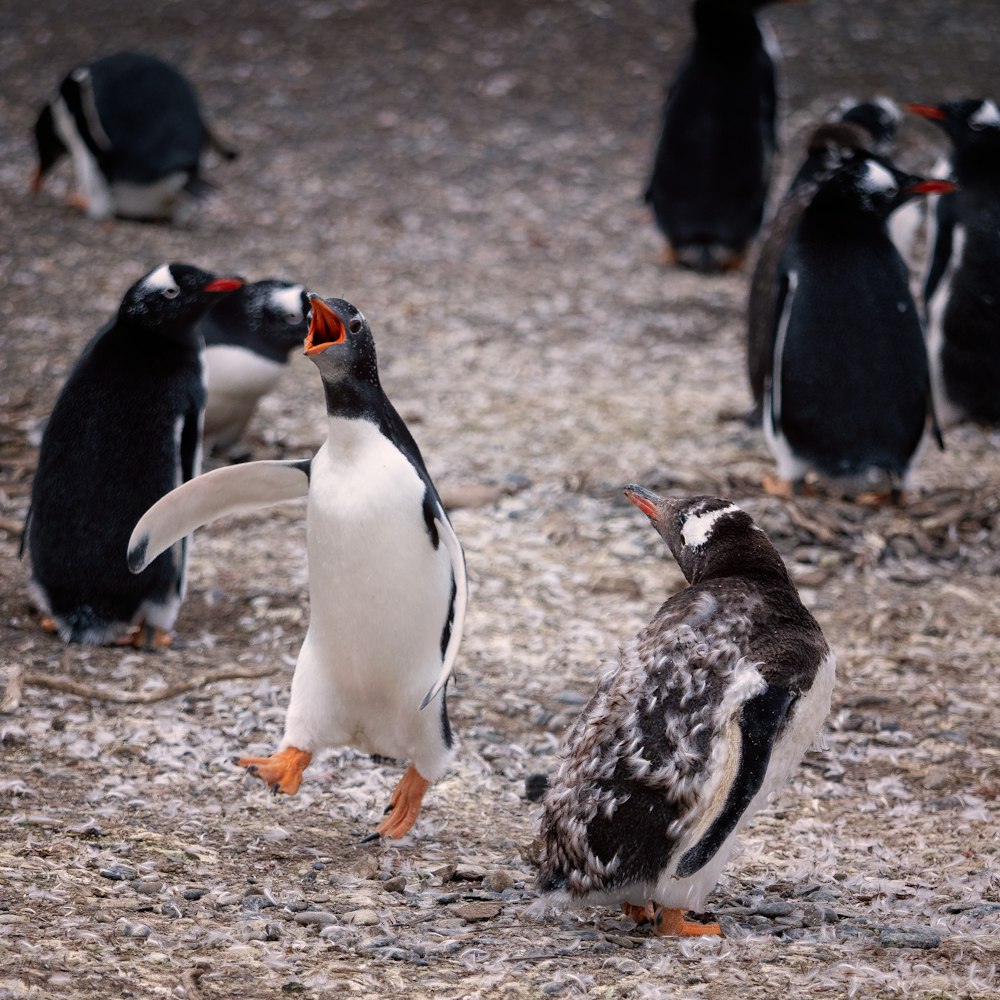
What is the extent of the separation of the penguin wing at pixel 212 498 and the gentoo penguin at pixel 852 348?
278cm

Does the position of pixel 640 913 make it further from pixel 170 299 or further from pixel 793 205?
pixel 793 205

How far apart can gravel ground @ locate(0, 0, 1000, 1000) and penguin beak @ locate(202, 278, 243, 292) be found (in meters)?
1.03

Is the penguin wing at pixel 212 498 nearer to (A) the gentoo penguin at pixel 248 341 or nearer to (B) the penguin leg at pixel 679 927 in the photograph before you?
(B) the penguin leg at pixel 679 927

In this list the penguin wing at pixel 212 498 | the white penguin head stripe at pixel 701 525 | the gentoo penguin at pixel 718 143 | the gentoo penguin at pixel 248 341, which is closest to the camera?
the white penguin head stripe at pixel 701 525

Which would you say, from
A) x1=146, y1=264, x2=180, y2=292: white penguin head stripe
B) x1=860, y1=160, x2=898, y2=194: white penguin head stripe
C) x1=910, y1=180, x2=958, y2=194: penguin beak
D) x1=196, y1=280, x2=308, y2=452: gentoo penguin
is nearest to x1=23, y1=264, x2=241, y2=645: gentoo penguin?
x1=146, y1=264, x2=180, y2=292: white penguin head stripe

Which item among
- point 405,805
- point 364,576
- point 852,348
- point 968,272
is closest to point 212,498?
point 364,576

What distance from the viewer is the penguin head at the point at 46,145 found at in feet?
30.9

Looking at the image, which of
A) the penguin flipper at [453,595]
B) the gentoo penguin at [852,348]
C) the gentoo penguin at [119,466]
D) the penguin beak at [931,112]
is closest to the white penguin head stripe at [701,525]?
the penguin flipper at [453,595]

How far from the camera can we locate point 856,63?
12.6 m

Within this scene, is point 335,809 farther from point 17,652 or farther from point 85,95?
point 85,95

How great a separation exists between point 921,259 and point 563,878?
25.6ft

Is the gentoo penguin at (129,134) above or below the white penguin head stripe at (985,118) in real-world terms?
below

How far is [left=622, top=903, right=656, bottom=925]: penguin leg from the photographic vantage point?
2.90 meters

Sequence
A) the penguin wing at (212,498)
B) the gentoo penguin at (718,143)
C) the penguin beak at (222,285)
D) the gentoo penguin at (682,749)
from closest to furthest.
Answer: the gentoo penguin at (682,749)
the penguin wing at (212,498)
the penguin beak at (222,285)
the gentoo penguin at (718,143)
